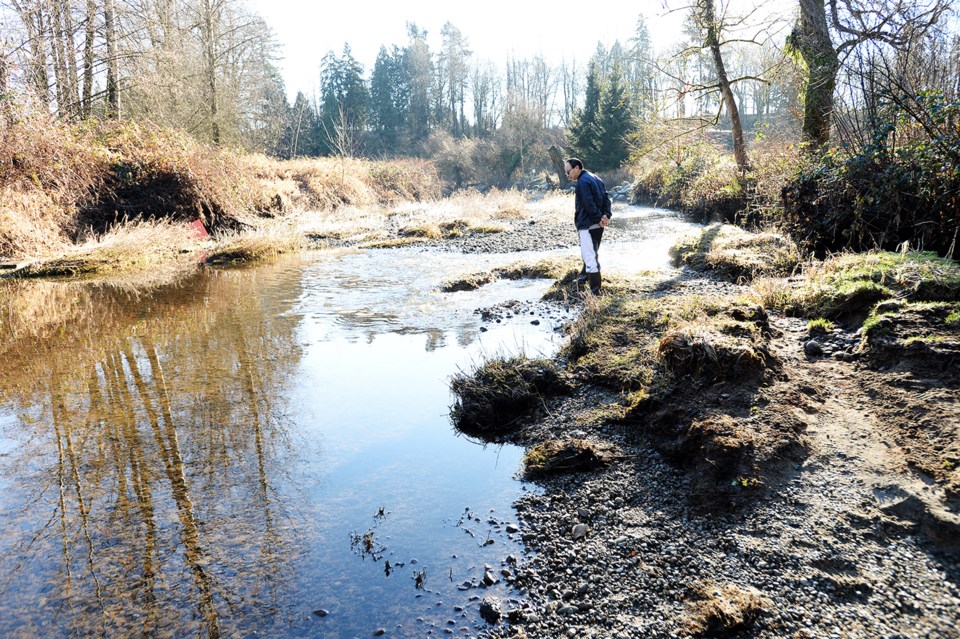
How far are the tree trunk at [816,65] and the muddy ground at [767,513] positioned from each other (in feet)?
30.4

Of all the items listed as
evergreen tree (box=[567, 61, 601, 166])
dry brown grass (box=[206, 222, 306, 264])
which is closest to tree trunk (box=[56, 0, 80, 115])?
dry brown grass (box=[206, 222, 306, 264])

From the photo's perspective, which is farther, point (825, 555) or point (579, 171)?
point (579, 171)

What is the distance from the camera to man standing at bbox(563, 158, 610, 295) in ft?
29.1

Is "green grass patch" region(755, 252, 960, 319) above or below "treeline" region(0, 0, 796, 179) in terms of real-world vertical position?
below

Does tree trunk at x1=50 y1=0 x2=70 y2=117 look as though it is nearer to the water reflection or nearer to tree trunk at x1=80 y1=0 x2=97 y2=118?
tree trunk at x1=80 y1=0 x2=97 y2=118

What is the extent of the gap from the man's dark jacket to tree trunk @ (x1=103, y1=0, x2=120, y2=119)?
15353mm

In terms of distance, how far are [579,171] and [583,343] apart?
153 inches

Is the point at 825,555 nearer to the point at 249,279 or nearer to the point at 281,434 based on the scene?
the point at 281,434

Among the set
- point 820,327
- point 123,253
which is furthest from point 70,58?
point 820,327

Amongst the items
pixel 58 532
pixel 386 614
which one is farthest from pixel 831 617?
pixel 58 532

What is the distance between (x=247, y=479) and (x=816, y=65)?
1350cm

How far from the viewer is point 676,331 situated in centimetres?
488

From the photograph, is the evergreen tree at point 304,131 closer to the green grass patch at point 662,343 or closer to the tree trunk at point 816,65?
the tree trunk at point 816,65

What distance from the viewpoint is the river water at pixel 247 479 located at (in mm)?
2895
